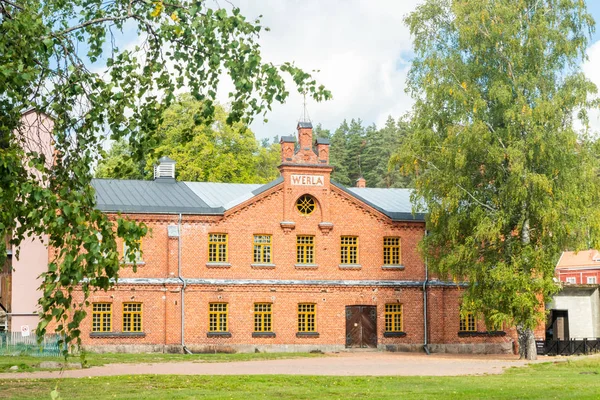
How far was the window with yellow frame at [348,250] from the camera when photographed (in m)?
36.2

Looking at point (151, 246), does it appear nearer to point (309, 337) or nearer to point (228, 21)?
point (309, 337)

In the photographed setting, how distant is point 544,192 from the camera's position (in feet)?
96.6

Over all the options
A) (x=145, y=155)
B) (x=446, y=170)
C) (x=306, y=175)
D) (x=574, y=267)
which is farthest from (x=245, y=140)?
(x=145, y=155)

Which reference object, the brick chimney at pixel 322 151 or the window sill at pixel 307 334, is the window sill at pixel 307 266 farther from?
the brick chimney at pixel 322 151

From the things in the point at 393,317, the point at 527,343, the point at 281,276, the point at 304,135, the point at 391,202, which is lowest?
the point at 527,343

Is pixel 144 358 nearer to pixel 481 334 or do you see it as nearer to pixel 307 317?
pixel 307 317

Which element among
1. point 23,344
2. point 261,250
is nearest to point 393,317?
point 261,250

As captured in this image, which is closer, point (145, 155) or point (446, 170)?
point (145, 155)

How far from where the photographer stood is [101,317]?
109ft

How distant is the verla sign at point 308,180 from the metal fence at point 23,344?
38.8 ft

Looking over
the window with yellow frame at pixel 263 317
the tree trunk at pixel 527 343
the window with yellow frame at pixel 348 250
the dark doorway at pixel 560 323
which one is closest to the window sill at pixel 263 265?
the window with yellow frame at pixel 263 317

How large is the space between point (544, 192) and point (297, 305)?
11659 mm

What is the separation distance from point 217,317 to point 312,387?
618 inches

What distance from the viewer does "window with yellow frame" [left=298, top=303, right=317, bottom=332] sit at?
35.3 m
